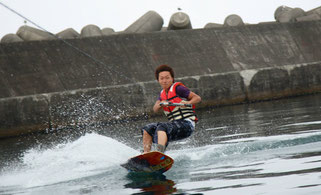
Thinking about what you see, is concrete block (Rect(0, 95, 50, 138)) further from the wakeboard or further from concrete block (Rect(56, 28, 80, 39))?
the wakeboard

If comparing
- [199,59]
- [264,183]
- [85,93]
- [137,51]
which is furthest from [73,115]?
[264,183]

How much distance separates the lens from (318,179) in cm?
429

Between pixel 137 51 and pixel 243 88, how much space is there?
13.3 ft

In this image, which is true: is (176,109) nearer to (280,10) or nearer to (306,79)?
(306,79)

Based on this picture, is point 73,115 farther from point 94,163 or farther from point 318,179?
point 318,179

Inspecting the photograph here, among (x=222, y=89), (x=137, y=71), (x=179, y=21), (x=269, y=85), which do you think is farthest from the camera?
(x=179, y=21)

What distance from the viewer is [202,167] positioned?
19.6 ft

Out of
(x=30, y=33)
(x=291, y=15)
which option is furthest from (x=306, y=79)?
(x=30, y=33)

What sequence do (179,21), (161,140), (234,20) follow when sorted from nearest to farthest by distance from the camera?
(161,140) < (179,21) < (234,20)

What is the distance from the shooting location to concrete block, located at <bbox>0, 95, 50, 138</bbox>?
15.1 m

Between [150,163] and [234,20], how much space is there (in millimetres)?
19155

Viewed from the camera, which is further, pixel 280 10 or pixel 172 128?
pixel 280 10

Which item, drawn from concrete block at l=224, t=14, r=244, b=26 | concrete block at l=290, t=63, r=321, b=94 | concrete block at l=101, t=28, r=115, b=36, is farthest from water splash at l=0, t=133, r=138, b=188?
concrete block at l=224, t=14, r=244, b=26

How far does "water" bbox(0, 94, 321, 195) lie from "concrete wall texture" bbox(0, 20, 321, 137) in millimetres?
6329
